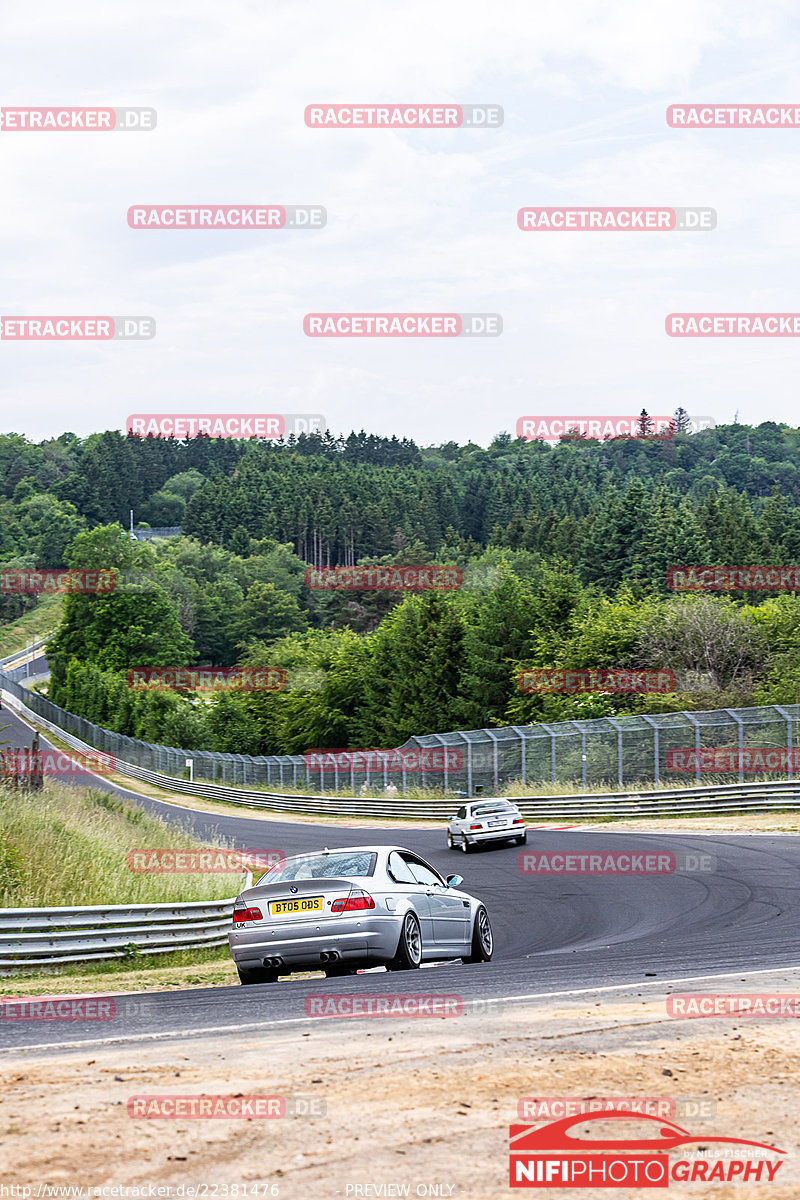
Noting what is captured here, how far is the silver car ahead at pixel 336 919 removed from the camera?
10.8 metres

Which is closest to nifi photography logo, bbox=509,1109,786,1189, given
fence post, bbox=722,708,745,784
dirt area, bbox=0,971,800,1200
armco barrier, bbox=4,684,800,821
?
dirt area, bbox=0,971,800,1200

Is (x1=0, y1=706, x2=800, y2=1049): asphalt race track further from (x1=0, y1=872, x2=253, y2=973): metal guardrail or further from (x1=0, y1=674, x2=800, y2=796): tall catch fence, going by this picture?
(x1=0, y1=674, x2=800, y2=796): tall catch fence

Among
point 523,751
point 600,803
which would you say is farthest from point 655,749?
point 523,751

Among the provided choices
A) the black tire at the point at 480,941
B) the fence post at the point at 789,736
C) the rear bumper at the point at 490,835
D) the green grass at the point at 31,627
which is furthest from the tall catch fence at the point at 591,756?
the green grass at the point at 31,627

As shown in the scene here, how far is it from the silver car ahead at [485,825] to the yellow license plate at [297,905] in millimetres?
17597

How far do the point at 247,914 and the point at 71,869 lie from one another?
16.8 feet

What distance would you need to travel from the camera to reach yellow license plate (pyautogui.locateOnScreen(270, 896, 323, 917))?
431 inches

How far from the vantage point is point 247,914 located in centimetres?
1121

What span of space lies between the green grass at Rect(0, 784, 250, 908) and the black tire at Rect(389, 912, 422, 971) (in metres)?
5.15

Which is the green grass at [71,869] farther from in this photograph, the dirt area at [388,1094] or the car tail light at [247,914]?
the dirt area at [388,1094]

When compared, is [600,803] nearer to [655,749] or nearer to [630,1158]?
[655,749]

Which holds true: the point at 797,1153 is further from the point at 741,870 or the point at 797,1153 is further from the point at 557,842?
the point at 557,842

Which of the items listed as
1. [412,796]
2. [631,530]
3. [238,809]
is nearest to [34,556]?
[631,530]

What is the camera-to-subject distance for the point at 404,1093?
231 inches
